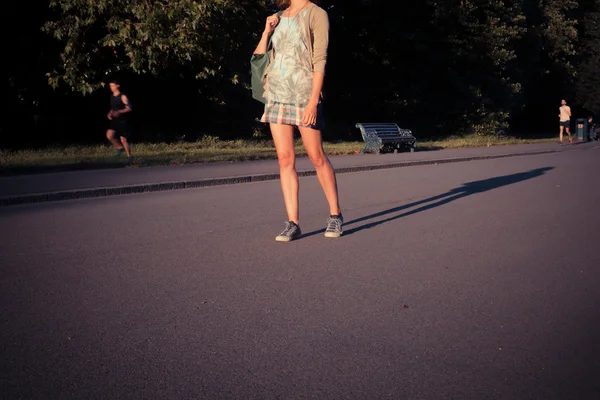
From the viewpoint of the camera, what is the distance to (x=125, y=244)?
254 inches

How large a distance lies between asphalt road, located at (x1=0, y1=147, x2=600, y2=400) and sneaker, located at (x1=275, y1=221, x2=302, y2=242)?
11 cm

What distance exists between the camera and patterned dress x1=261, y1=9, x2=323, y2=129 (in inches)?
240

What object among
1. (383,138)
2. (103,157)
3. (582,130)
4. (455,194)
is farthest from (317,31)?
(582,130)

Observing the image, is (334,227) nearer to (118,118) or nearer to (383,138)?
(118,118)

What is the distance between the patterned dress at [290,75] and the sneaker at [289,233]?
38.6 inches

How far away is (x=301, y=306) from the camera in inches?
168

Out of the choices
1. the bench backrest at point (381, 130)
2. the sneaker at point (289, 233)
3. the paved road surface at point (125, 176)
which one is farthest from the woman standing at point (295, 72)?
the bench backrest at point (381, 130)

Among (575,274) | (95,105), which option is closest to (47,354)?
(575,274)

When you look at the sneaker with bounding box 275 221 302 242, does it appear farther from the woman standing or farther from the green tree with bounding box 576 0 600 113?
the green tree with bounding box 576 0 600 113

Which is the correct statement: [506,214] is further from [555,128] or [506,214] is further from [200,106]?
[555,128]

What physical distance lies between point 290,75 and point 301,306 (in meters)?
2.56

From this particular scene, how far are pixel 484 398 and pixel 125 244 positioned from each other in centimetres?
429

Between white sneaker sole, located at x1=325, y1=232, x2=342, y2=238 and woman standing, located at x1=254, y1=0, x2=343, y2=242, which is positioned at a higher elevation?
woman standing, located at x1=254, y1=0, x2=343, y2=242

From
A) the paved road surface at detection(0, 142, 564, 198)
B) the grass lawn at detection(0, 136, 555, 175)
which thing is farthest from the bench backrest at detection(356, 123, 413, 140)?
the paved road surface at detection(0, 142, 564, 198)
